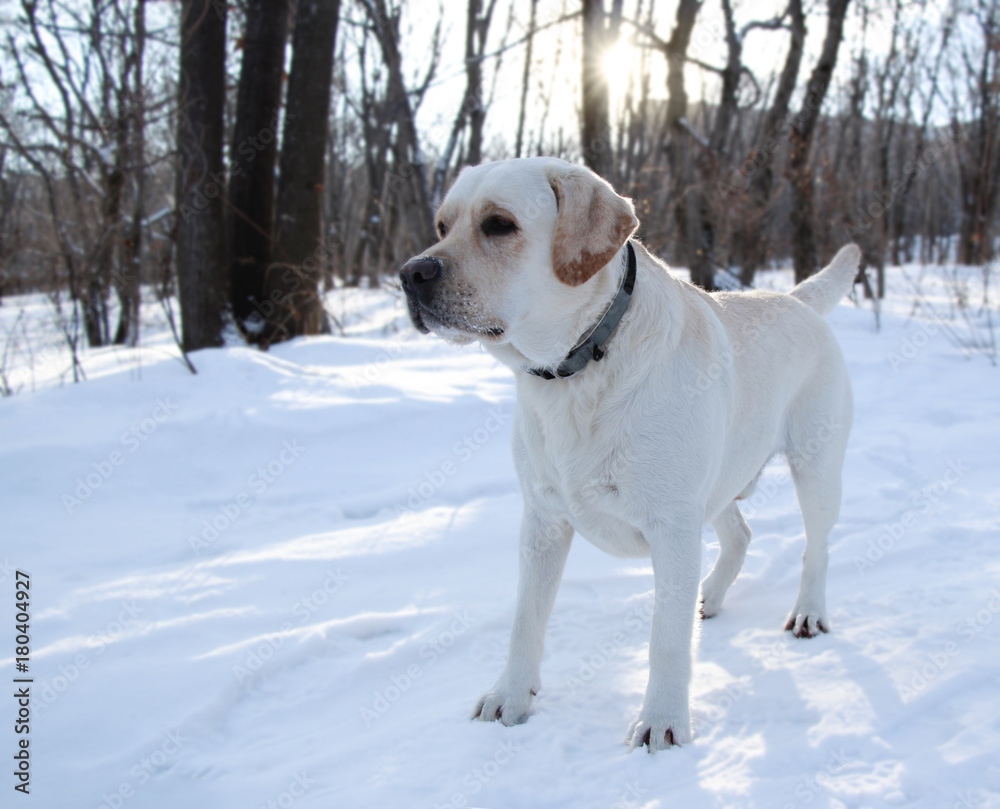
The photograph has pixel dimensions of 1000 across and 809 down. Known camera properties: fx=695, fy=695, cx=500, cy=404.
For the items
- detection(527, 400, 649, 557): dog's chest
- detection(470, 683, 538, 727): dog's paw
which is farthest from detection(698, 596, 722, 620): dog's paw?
detection(470, 683, 538, 727): dog's paw

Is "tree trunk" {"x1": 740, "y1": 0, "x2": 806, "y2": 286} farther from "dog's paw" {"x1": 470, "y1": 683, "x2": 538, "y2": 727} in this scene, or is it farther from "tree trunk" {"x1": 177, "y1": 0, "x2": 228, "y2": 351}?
"dog's paw" {"x1": 470, "y1": 683, "x2": 538, "y2": 727}

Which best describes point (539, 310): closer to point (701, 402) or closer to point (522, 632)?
point (701, 402)

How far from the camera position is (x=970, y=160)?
77.4 feet

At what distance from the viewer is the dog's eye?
2117mm

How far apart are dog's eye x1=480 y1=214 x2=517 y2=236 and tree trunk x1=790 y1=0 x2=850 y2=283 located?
8.89 meters

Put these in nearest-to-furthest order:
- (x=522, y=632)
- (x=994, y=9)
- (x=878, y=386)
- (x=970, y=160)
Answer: (x=522, y=632) < (x=878, y=386) < (x=994, y=9) < (x=970, y=160)

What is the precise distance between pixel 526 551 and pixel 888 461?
128 inches

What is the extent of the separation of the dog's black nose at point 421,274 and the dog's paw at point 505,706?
1.31 metres

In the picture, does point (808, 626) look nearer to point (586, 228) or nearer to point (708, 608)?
point (708, 608)

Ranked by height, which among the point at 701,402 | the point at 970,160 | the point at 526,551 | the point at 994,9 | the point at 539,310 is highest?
the point at 994,9

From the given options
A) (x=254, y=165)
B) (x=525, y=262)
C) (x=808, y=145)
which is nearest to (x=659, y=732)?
(x=525, y=262)

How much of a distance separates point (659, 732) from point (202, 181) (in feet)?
25.0

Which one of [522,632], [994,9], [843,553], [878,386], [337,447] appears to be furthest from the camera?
[994,9]

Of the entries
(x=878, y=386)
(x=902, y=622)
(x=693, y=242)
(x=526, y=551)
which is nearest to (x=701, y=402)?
(x=526, y=551)
